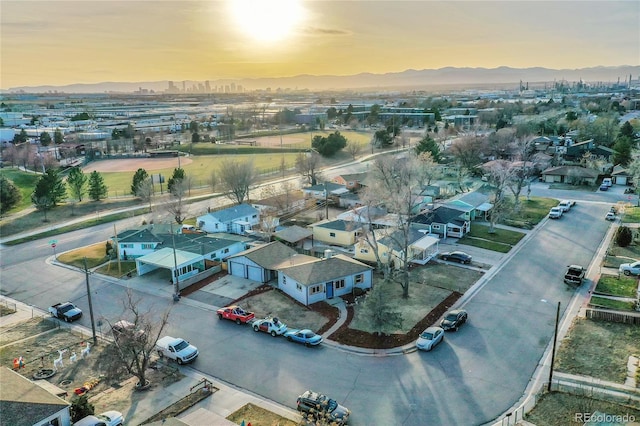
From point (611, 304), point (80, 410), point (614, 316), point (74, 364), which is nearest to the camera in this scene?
point (80, 410)

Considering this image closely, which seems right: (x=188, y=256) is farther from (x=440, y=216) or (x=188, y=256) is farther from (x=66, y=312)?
(x=440, y=216)

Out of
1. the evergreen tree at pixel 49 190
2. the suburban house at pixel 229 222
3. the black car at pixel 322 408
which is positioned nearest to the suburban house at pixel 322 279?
the black car at pixel 322 408

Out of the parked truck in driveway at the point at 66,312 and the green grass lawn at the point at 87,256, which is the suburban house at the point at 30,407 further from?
the green grass lawn at the point at 87,256

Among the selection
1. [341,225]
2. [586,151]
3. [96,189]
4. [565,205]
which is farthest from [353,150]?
[341,225]

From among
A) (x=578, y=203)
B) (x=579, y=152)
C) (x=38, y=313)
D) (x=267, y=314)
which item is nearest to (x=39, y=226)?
(x=38, y=313)

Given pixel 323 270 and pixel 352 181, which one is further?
pixel 352 181

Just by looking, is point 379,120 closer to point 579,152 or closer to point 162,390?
point 579,152
